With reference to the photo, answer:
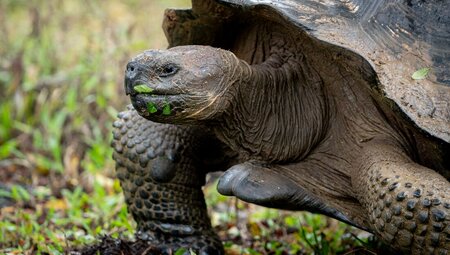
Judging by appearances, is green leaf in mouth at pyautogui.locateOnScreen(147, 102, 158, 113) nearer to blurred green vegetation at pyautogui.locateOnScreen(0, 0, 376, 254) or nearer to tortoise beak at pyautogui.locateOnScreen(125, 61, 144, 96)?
tortoise beak at pyautogui.locateOnScreen(125, 61, 144, 96)

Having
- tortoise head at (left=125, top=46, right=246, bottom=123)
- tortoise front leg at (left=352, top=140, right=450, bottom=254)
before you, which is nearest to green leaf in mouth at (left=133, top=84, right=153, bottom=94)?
tortoise head at (left=125, top=46, right=246, bottom=123)

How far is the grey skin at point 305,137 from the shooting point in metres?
3.37

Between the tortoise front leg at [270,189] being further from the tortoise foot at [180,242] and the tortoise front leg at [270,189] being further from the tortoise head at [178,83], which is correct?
the tortoise foot at [180,242]

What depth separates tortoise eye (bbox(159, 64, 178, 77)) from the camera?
11.3ft

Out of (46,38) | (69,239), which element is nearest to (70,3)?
(46,38)

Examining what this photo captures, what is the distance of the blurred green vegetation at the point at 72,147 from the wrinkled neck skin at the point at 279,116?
63 centimetres

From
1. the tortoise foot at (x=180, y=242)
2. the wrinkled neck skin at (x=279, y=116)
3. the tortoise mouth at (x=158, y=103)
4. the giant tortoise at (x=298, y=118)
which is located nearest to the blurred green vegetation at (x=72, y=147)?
the tortoise foot at (x=180, y=242)

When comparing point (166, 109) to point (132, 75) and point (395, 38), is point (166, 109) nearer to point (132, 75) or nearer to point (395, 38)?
point (132, 75)

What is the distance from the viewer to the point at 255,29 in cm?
406

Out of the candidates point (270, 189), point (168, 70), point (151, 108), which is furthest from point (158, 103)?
point (270, 189)

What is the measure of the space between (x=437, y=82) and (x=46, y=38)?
18.6 feet

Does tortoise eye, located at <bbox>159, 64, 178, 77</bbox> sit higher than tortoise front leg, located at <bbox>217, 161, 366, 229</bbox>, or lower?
higher

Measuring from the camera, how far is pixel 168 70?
3.45 meters

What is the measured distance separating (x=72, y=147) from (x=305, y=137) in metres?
3.44
